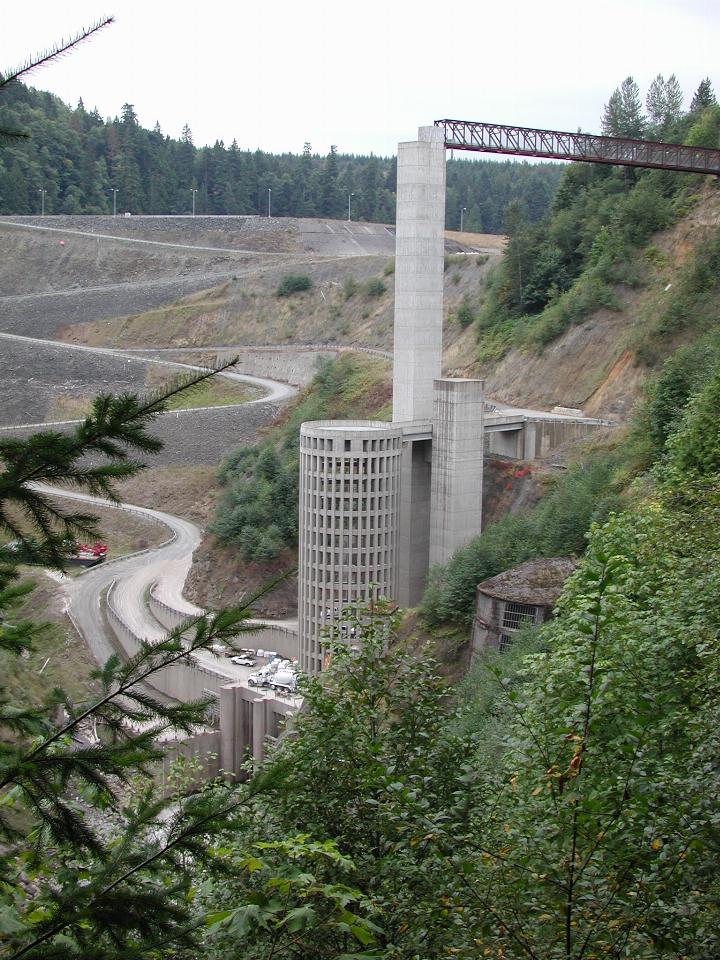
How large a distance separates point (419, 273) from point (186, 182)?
10128cm

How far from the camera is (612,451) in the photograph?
4025 cm

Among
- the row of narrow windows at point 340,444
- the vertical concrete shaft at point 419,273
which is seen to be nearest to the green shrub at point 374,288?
the vertical concrete shaft at point 419,273

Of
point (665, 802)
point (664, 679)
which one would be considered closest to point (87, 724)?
point (665, 802)

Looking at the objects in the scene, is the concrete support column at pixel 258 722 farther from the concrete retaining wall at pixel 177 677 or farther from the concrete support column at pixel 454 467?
the concrete support column at pixel 454 467

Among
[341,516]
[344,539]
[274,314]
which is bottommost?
[344,539]

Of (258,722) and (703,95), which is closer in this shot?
(258,722)

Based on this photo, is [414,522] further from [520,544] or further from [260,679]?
[260,679]

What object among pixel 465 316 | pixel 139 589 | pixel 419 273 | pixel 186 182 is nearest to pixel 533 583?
pixel 419 273

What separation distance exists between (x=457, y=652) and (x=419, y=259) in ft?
51.1

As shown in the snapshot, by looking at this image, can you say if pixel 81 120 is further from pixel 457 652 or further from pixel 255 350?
pixel 457 652

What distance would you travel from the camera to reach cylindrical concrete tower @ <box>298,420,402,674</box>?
37.5m

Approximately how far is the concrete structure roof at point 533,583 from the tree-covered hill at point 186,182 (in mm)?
99320

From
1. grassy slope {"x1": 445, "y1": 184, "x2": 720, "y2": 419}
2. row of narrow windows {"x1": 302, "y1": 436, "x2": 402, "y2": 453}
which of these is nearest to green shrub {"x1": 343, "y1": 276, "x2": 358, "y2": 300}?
grassy slope {"x1": 445, "y1": 184, "x2": 720, "y2": 419}

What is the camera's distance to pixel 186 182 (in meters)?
135
